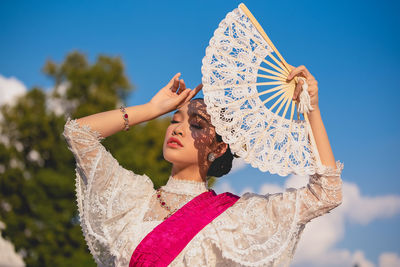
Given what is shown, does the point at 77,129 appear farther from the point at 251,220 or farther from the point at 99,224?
the point at 251,220

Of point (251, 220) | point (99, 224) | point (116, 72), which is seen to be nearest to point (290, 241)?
point (251, 220)

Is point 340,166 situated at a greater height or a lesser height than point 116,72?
lesser

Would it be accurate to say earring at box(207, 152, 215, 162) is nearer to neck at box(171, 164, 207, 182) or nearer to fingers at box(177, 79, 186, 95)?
neck at box(171, 164, 207, 182)

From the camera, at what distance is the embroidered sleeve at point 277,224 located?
2795mm

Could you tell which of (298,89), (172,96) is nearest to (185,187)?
(172,96)

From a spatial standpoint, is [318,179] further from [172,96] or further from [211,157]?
[172,96]

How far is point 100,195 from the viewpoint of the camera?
3246 millimetres

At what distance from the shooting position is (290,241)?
2.87m

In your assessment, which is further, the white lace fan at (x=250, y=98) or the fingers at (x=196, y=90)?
the fingers at (x=196, y=90)

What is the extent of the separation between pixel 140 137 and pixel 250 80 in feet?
43.8

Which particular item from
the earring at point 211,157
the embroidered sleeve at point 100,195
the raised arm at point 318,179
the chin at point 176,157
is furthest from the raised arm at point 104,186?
the raised arm at point 318,179

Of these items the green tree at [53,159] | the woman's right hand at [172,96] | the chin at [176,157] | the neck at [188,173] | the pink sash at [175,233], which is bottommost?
the pink sash at [175,233]

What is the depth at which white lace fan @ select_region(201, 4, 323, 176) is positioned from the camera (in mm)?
2893

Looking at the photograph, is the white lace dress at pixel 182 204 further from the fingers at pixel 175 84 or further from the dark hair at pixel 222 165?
the fingers at pixel 175 84
